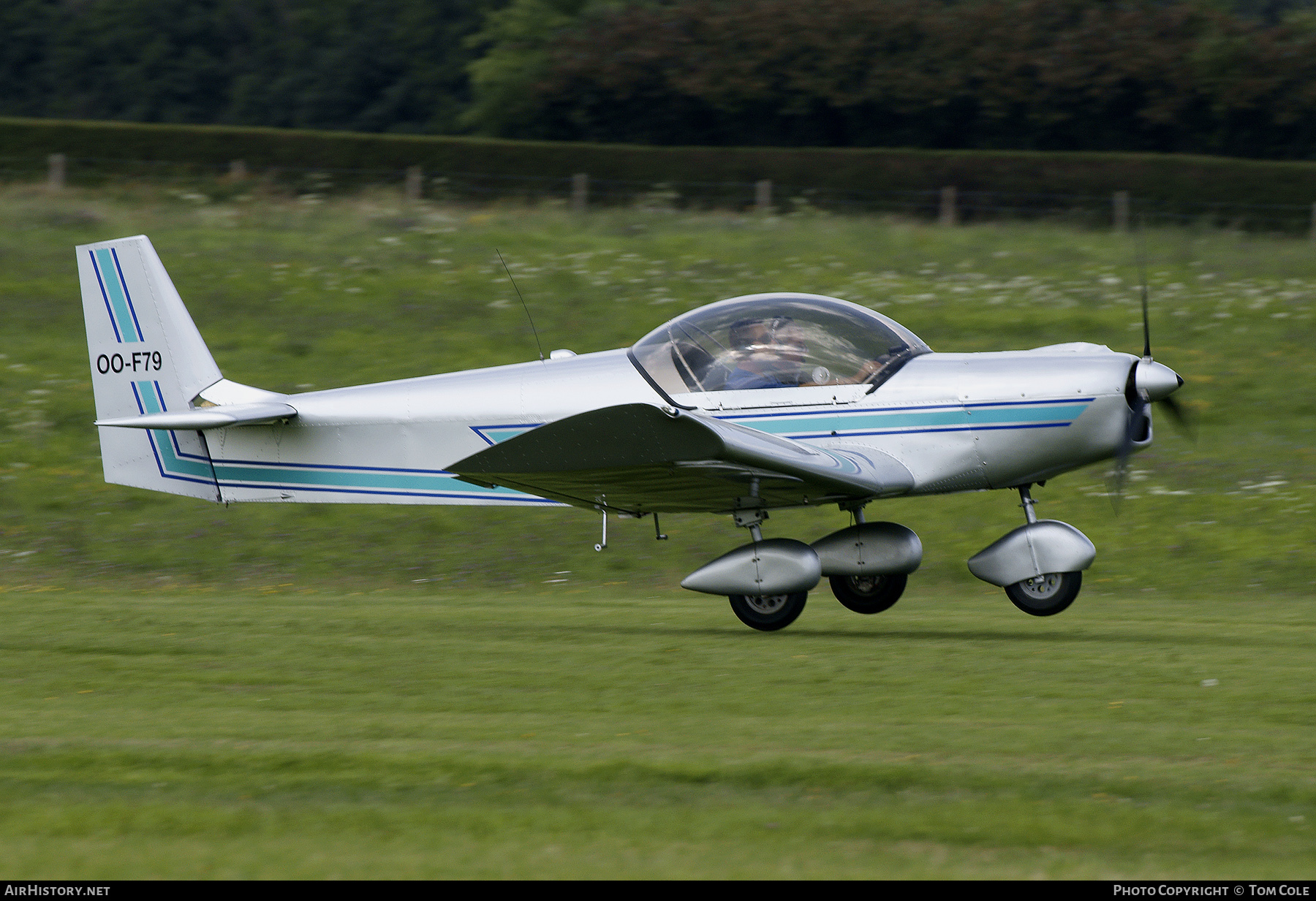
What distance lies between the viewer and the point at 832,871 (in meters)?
4.60

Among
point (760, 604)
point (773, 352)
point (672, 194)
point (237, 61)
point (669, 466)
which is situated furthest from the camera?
point (237, 61)

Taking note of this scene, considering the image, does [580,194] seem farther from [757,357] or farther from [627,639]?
[627,639]

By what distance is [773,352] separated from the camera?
9.83 meters

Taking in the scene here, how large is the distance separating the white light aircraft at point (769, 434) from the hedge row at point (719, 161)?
63.2 feet

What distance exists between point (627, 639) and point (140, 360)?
4.47 metres

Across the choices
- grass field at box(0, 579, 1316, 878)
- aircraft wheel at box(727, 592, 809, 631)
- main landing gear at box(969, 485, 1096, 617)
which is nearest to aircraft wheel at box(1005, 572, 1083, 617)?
main landing gear at box(969, 485, 1096, 617)

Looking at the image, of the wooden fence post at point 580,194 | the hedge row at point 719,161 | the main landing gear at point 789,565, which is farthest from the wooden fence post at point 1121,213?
the main landing gear at point 789,565

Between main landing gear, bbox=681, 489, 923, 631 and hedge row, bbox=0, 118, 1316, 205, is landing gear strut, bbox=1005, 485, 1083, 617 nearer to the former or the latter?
main landing gear, bbox=681, 489, 923, 631

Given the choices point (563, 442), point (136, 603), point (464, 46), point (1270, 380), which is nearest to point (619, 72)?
point (464, 46)

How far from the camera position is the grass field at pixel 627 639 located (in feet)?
16.6

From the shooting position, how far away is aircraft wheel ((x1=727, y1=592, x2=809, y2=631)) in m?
9.86

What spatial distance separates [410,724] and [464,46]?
48720 millimetres

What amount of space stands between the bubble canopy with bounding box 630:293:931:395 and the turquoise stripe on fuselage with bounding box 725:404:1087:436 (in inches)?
9.6

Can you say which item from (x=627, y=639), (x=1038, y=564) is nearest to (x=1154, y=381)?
(x=1038, y=564)
